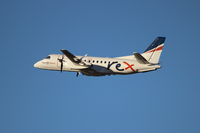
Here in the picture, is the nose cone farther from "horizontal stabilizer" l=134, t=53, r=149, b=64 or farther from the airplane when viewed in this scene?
"horizontal stabilizer" l=134, t=53, r=149, b=64

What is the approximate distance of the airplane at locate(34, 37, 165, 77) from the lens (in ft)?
180

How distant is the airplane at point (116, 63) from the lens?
54.7 metres

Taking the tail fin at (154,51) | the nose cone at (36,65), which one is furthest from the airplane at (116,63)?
the nose cone at (36,65)

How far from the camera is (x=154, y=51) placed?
5634cm

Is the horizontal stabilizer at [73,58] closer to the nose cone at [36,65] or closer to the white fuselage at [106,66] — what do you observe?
the white fuselage at [106,66]

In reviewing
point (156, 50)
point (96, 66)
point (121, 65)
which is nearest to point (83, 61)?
point (96, 66)

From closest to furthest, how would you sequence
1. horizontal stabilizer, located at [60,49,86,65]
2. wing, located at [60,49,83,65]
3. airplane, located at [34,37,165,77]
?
airplane, located at [34,37,165,77] → wing, located at [60,49,83,65] → horizontal stabilizer, located at [60,49,86,65]

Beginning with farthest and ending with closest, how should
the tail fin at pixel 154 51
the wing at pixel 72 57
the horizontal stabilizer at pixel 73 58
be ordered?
the tail fin at pixel 154 51, the horizontal stabilizer at pixel 73 58, the wing at pixel 72 57

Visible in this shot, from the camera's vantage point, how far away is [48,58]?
61.1 m

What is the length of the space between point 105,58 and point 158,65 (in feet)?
25.7

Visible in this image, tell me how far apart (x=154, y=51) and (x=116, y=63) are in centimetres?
554

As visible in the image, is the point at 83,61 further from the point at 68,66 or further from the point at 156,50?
the point at 156,50

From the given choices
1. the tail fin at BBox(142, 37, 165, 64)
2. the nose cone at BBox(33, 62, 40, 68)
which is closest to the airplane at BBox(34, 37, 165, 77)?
the tail fin at BBox(142, 37, 165, 64)

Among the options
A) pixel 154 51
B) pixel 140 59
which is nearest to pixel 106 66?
pixel 140 59
